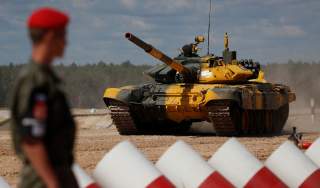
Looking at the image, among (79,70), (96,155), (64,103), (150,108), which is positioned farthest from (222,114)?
(79,70)

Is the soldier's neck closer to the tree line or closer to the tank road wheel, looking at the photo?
the tank road wheel

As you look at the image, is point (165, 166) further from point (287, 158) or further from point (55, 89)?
point (55, 89)

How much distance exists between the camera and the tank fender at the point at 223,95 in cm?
1745

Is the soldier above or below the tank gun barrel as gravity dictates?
above

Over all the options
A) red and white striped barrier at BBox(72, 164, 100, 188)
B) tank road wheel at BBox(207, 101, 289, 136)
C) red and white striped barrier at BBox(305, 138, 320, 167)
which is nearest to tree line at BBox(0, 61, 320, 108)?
tank road wheel at BBox(207, 101, 289, 136)

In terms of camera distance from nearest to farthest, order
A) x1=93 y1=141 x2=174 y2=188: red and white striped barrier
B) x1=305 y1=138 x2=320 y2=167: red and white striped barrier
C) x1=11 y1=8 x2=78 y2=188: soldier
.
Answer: x1=11 y1=8 x2=78 y2=188: soldier < x1=93 y1=141 x2=174 y2=188: red and white striped barrier < x1=305 y1=138 x2=320 y2=167: red and white striped barrier

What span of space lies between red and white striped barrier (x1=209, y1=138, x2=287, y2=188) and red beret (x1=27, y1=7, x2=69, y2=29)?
10.8 feet

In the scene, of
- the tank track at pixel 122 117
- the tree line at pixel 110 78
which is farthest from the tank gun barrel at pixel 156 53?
the tree line at pixel 110 78

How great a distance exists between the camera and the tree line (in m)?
53.3

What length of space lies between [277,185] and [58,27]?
350 cm

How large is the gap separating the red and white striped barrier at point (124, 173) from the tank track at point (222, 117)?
11693 millimetres

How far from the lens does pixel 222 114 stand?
695 inches

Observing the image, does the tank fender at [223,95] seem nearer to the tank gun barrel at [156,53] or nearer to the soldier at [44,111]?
the tank gun barrel at [156,53]

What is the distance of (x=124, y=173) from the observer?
233 inches
